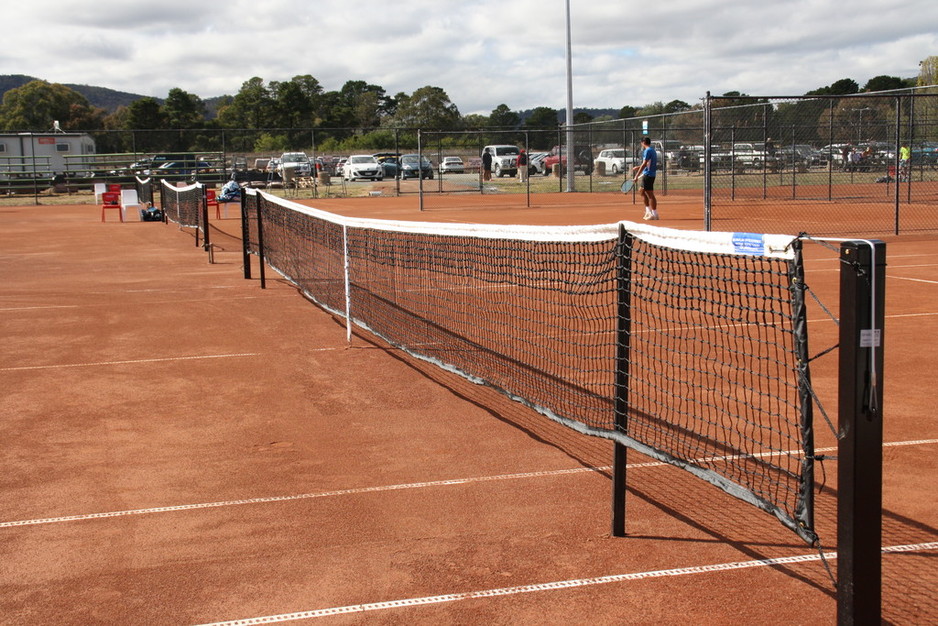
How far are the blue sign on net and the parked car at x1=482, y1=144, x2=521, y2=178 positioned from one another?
48.7 meters

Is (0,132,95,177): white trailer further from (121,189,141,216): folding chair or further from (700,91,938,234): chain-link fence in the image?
(700,91,938,234): chain-link fence

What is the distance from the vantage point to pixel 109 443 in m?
6.90

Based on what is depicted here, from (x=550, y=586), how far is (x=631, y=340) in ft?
17.7

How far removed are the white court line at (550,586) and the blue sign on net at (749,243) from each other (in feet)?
5.18

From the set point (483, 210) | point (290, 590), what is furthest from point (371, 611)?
point (483, 210)

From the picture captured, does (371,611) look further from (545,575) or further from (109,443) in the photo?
(109,443)

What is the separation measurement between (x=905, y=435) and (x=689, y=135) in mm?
33421

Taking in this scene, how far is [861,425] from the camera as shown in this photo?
3.27 m

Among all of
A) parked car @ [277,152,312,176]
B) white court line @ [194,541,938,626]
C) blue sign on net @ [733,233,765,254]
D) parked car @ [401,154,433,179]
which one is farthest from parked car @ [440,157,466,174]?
blue sign on net @ [733,233,765,254]

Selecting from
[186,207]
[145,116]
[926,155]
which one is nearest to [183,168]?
[186,207]

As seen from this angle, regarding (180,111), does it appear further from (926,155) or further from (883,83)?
(926,155)

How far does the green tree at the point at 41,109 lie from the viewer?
383 feet

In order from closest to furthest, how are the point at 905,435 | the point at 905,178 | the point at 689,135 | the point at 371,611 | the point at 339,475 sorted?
the point at 371,611 → the point at 339,475 → the point at 905,435 → the point at 905,178 → the point at 689,135

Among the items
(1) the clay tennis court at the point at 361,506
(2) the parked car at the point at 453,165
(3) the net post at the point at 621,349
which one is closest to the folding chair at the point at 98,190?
(2) the parked car at the point at 453,165
